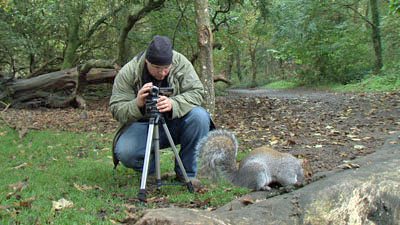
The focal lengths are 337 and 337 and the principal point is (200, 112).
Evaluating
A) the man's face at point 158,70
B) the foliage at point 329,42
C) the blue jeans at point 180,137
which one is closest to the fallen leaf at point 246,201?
the blue jeans at point 180,137

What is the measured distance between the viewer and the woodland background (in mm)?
9570

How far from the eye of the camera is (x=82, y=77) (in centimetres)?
1084

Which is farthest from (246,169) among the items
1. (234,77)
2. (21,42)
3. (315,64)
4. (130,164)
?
(234,77)

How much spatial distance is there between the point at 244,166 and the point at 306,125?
12.8ft

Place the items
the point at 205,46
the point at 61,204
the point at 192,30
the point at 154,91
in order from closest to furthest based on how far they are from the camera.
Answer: the point at 61,204 → the point at 154,91 → the point at 205,46 → the point at 192,30

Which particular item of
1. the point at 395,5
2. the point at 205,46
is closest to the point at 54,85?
the point at 205,46

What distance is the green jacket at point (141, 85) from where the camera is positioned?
125 inches

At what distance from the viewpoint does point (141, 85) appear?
3285mm

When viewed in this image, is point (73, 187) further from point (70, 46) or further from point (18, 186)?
point (70, 46)

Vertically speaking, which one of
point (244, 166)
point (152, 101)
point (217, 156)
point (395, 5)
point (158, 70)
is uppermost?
point (395, 5)

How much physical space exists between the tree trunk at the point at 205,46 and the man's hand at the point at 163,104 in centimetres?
254

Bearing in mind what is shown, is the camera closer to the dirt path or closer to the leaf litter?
the leaf litter

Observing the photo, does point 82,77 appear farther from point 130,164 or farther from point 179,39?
point 130,164

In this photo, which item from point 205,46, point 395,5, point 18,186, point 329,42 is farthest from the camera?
point 329,42
